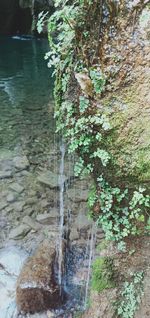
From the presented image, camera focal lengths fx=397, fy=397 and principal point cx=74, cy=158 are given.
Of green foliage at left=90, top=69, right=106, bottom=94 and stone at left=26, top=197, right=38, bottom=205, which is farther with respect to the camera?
stone at left=26, top=197, right=38, bottom=205

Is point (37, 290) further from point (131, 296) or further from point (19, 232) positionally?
point (19, 232)

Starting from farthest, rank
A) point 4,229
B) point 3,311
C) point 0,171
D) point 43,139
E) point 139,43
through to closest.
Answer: point 43,139 → point 0,171 → point 4,229 → point 3,311 → point 139,43

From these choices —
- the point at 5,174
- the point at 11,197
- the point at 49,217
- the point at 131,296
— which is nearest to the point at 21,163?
the point at 5,174

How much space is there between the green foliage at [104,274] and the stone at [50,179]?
2.95 m

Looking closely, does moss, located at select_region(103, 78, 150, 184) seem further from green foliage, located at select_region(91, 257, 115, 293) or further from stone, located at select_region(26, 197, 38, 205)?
stone, located at select_region(26, 197, 38, 205)

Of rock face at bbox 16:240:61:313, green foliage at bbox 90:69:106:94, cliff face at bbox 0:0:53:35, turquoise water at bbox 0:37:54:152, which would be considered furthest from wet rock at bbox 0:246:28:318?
cliff face at bbox 0:0:53:35

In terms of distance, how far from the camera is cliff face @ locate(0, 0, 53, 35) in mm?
23008

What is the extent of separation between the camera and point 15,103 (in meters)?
9.91

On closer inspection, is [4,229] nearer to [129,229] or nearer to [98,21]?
[129,229]

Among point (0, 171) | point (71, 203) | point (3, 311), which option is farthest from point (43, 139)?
point (3, 311)

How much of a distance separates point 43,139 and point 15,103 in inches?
100

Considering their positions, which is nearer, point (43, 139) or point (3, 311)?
point (3, 311)

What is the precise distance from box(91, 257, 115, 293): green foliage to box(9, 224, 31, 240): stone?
2.09 m

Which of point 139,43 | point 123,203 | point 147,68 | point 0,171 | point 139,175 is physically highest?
point 139,43
